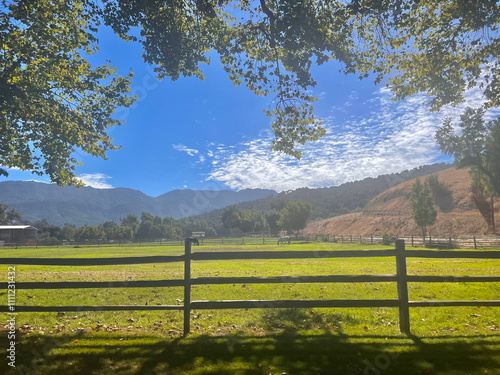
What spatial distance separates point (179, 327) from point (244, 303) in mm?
2006

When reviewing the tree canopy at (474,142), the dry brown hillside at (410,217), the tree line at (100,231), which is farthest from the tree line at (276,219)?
the tree canopy at (474,142)

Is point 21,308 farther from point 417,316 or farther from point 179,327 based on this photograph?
point 417,316

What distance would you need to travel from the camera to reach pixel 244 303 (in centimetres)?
680

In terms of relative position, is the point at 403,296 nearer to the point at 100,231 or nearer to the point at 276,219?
the point at 276,219

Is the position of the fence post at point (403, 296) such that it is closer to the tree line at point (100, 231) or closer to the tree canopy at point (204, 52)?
the tree canopy at point (204, 52)

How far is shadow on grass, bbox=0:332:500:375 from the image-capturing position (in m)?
5.04

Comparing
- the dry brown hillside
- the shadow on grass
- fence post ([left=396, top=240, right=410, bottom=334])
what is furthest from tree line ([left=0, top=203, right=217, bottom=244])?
fence post ([left=396, top=240, right=410, bottom=334])

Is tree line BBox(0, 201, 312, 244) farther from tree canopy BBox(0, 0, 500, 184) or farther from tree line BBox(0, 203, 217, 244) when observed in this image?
tree canopy BBox(0, 0, 500, 184)

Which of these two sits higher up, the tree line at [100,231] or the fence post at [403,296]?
the fence post at [403,296]

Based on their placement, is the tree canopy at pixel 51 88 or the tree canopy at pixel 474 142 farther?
the tree canopy at pixel 474 142

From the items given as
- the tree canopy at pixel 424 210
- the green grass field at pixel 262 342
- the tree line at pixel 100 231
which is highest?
the tree canopy at pixel 424 210

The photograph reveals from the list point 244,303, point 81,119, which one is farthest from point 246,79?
point 244,303

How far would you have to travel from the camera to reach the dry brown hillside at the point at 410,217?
77.9 meters

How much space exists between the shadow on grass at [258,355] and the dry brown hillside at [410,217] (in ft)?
250
